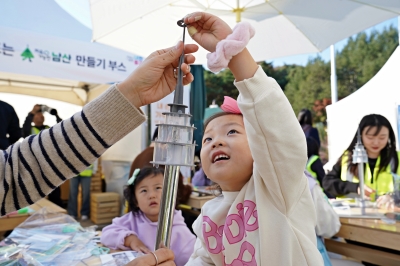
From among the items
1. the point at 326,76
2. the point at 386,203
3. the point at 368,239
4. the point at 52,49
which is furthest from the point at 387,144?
the point at 326,76

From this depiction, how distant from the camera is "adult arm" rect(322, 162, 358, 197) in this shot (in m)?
3.01

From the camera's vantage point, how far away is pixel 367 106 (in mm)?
5754

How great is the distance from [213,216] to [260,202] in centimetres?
28

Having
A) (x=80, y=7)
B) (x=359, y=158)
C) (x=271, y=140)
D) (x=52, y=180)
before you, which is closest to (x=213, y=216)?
(x=271, y=140)

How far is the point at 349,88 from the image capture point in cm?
1816

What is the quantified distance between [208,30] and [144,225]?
155 centimetres

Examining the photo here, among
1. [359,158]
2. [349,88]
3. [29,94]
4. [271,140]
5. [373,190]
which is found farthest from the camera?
[349,88]

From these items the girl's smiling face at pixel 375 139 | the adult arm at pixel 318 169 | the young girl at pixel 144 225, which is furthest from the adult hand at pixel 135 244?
the girl's smiling face at pixel 375 139

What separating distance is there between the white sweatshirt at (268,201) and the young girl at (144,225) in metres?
0.78

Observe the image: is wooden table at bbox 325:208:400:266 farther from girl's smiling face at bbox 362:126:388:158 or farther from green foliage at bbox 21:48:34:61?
green foliage at bbox 21:48:34:61

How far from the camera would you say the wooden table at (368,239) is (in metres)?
A: 1.87

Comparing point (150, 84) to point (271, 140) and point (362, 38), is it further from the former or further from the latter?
point (362, 38)

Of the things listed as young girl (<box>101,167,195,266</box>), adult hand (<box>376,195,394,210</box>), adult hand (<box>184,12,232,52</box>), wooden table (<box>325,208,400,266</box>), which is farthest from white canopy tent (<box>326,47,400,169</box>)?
adult hand (<box>184,12,232,52</box>)

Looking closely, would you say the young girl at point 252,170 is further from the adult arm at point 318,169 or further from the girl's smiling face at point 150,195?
the adult arm at point 318,169
